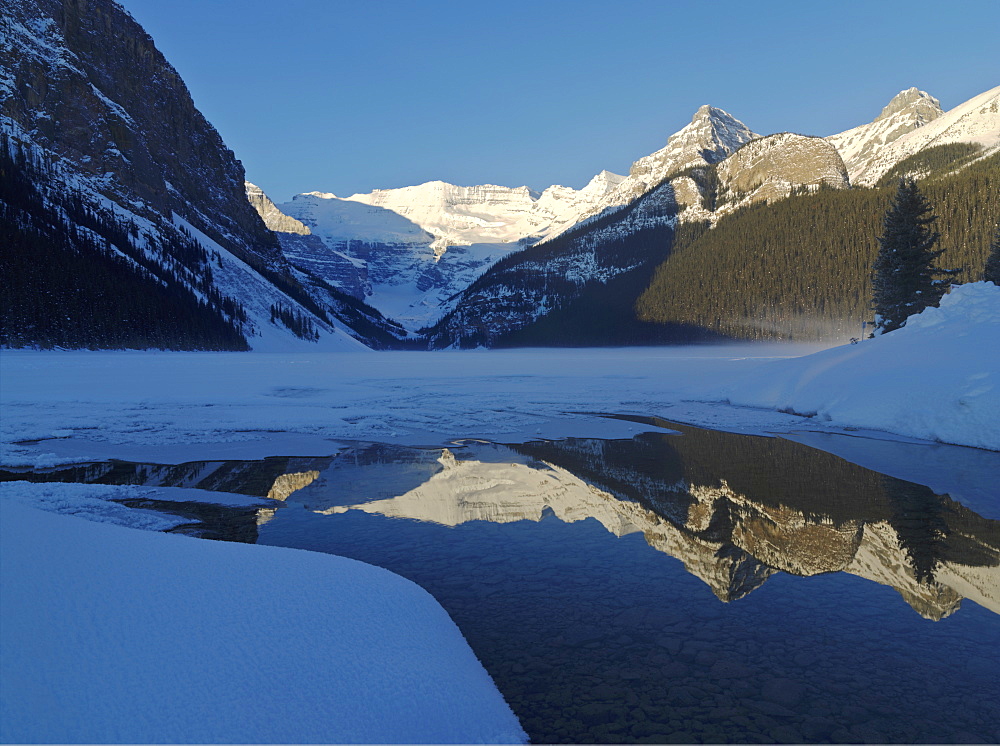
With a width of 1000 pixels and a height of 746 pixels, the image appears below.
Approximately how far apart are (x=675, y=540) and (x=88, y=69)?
192 metres

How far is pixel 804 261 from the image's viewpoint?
4951 inches

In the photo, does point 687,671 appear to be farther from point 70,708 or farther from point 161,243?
point 161,243

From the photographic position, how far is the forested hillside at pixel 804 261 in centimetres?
9944

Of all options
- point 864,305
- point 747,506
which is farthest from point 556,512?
point 864,305

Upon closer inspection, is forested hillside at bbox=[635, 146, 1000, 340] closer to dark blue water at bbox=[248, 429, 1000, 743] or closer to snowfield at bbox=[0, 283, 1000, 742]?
dark blue water at bbox=[248, 429, 1000, 743]

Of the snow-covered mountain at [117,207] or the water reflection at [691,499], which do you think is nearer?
the water reflection at [691,499]

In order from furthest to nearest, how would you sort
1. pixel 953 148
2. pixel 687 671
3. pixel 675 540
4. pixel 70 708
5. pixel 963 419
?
1. pixel 953 148
2. pixel 963 419
3. pixel 675 540
4. pixel 687 671
5. pixel 70 708

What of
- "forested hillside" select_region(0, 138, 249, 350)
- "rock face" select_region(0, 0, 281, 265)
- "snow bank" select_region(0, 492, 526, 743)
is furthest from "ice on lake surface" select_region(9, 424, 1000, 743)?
"rock face" select_region(0, 0, 281, 265)

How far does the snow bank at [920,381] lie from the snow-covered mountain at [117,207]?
8421cm

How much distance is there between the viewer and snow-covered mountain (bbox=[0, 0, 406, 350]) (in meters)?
85.8

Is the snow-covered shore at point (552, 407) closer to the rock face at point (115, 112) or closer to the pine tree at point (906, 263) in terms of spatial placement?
the pine tree at point (906, 263)

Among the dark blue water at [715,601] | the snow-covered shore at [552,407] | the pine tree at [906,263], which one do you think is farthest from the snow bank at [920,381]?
the pine tree at [906,263]

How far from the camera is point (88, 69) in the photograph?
147 metres

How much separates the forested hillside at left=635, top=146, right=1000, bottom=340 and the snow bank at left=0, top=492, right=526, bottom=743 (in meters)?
115
